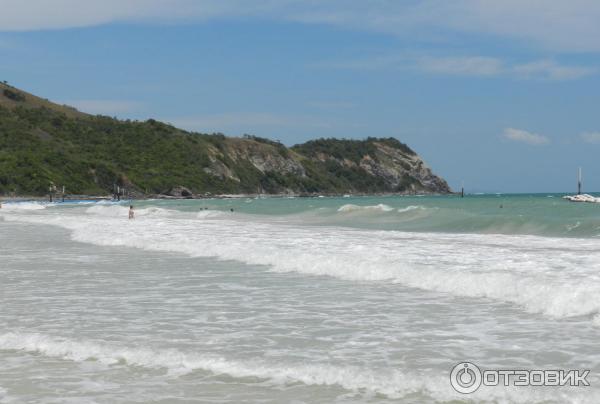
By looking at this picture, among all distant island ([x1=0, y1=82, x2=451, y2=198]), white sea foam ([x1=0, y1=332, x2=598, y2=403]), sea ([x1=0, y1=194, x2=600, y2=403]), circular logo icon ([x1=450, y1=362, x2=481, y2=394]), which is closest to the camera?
white sea foam ([x1=0, y1=332, x2=598, y2=403])

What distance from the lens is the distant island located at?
12100 centimetres

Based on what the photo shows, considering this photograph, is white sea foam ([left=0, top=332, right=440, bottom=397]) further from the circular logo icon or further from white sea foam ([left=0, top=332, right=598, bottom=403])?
the circular logo icon

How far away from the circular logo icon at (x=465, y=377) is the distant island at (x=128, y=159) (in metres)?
110

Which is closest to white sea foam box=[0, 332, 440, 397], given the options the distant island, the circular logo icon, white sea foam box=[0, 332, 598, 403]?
white sea foam box=[0, 332, 598, 403]

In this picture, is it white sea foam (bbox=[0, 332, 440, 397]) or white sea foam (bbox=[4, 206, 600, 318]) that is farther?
white sea foam (bbox=[4, 206, 600, 318])

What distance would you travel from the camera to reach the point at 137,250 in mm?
21016

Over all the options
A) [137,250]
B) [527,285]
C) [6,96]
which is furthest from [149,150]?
[527,285]

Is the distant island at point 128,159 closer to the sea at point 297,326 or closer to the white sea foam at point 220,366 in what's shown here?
the sea at point 297,326

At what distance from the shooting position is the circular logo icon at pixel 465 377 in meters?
6.29

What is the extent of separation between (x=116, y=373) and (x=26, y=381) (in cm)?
81

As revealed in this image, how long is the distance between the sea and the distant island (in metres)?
102

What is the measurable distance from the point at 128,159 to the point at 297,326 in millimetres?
138537

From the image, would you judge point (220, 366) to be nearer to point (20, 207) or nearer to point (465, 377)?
point (465, 377)

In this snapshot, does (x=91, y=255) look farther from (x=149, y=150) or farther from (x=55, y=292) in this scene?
(x=149, y=150)
